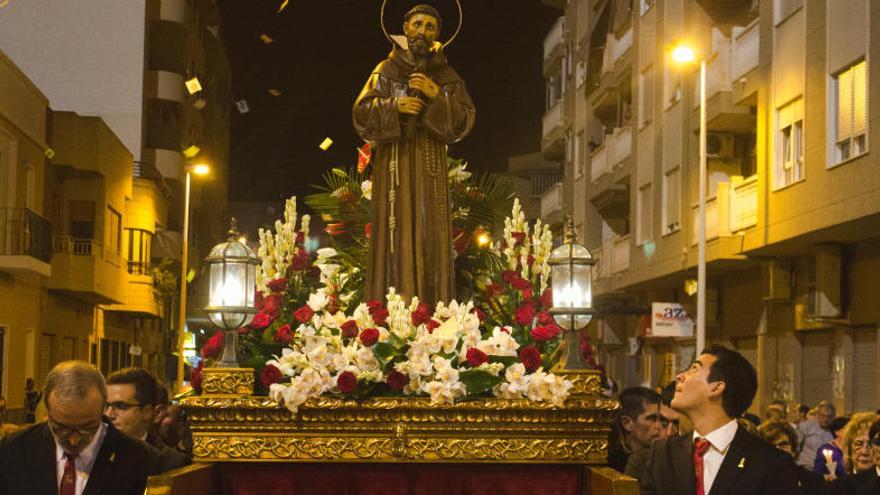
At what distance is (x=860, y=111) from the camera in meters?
20.8

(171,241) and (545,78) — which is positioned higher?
(545,78)

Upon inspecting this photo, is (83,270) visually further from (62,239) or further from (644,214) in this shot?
(644,214)

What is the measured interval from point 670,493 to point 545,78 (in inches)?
2037

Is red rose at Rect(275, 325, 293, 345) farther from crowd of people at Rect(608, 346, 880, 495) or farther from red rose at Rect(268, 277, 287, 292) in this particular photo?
crowd of people at Rect(608, 346, 880, 495)

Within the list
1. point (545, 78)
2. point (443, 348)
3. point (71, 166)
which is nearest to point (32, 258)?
point (71, 166)

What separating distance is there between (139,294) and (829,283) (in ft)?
85.6

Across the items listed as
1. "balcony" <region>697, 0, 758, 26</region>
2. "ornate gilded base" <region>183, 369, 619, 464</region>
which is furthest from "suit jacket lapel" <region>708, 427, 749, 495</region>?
"balcony" <region>697, 0, 758, 26</region>

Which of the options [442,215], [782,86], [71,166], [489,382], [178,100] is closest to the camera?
[489,382]

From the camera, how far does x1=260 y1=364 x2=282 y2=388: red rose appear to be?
7215 millimetres

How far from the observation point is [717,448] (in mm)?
5902

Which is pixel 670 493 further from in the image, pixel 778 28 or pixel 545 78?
pixel 545 78

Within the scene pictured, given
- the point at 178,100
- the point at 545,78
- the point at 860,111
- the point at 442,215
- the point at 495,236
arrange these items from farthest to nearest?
the point at 545,78
the point at 178,100
the point at 860,111
the point at 495,236
the point at 442,215

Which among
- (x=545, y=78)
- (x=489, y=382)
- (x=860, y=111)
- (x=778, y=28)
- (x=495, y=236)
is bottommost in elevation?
(x=489, y=382)

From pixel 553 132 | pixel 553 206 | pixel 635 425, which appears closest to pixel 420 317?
pixel 635 425
